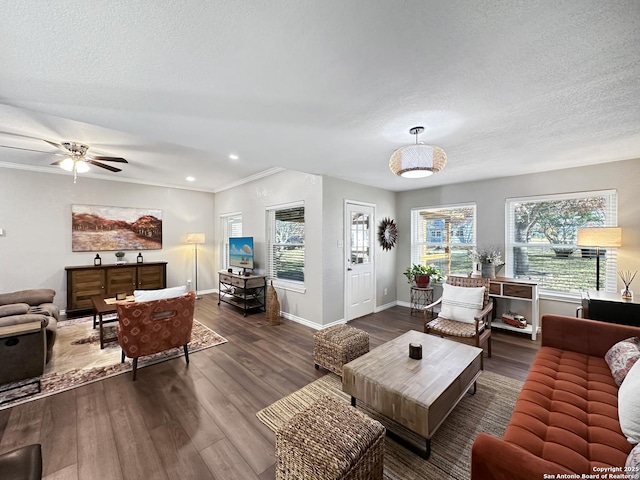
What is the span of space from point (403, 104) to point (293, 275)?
3.47m

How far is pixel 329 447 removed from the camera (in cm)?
128

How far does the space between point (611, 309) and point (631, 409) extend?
2354mm

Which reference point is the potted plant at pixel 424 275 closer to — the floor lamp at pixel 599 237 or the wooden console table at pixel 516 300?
the wooden console table at pixel 516 300

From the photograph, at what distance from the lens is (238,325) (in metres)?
4.31

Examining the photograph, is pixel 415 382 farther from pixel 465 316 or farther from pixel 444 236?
pixel 444 236

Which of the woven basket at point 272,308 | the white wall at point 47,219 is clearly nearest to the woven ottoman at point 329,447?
the woven basket at point 272,308

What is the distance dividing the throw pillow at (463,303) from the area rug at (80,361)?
10.4ft

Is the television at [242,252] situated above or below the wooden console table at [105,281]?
above

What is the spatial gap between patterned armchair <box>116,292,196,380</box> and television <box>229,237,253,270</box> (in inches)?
90.3

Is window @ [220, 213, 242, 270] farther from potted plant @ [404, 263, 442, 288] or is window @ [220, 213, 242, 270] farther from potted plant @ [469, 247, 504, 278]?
potted plant @ [469, 247, 504, 278]

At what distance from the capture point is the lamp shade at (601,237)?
9.98ft

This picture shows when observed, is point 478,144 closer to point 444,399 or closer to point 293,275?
point 444,399

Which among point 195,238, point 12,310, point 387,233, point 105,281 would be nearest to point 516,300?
point 387,233

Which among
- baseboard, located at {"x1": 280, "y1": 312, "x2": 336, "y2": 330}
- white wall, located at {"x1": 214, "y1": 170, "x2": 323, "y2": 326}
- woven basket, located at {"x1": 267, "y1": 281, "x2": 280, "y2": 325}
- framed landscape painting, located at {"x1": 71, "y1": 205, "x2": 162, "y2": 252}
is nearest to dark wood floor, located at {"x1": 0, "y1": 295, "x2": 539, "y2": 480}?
baseboard, located at {"x1": 280, "y1": 312, "x2": 336, "y2": 330}
